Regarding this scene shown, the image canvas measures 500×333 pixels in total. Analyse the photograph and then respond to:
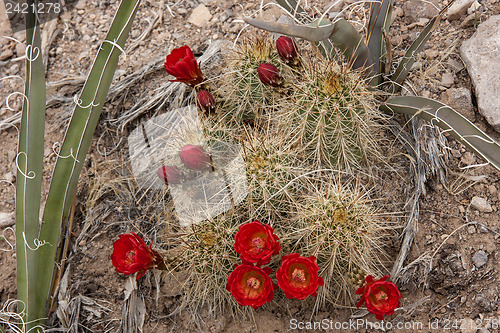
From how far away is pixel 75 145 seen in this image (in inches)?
72.9

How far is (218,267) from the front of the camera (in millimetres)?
1615

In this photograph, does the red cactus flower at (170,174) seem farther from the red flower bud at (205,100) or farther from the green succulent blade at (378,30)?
the green succulent blade at (378,30)

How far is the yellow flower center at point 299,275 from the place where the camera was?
1.51 meters

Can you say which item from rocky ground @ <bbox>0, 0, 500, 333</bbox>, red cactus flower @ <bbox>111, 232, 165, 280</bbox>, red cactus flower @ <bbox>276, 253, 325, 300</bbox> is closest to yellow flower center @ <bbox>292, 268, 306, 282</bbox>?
red cactus flower @ <bbox>276, 253, 325, 300</bbox>

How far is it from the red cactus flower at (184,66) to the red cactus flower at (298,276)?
2.71 feet

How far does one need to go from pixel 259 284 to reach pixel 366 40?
1170 mm

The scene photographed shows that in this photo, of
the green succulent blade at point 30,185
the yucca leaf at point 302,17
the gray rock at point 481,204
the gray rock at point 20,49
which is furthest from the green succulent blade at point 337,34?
the gray rock at point 20,49

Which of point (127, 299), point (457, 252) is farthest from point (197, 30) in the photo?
point (457, 252)

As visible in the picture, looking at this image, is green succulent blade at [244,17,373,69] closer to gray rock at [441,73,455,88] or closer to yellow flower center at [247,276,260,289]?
gray rock at [441,73,455,88]

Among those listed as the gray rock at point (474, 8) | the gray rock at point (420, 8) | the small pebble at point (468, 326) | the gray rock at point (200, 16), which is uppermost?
the gray rock at point (474, 8)

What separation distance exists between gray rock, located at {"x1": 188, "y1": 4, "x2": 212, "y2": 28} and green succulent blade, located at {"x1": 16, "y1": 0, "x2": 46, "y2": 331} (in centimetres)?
92

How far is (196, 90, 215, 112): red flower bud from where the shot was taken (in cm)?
187

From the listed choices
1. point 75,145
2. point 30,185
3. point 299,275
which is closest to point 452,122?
point 299,275

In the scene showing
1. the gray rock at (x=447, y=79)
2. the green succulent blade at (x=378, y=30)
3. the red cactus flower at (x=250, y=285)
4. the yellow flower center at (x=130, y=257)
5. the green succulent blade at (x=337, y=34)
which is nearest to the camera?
the green succulent blade at (x=337, y=34)
